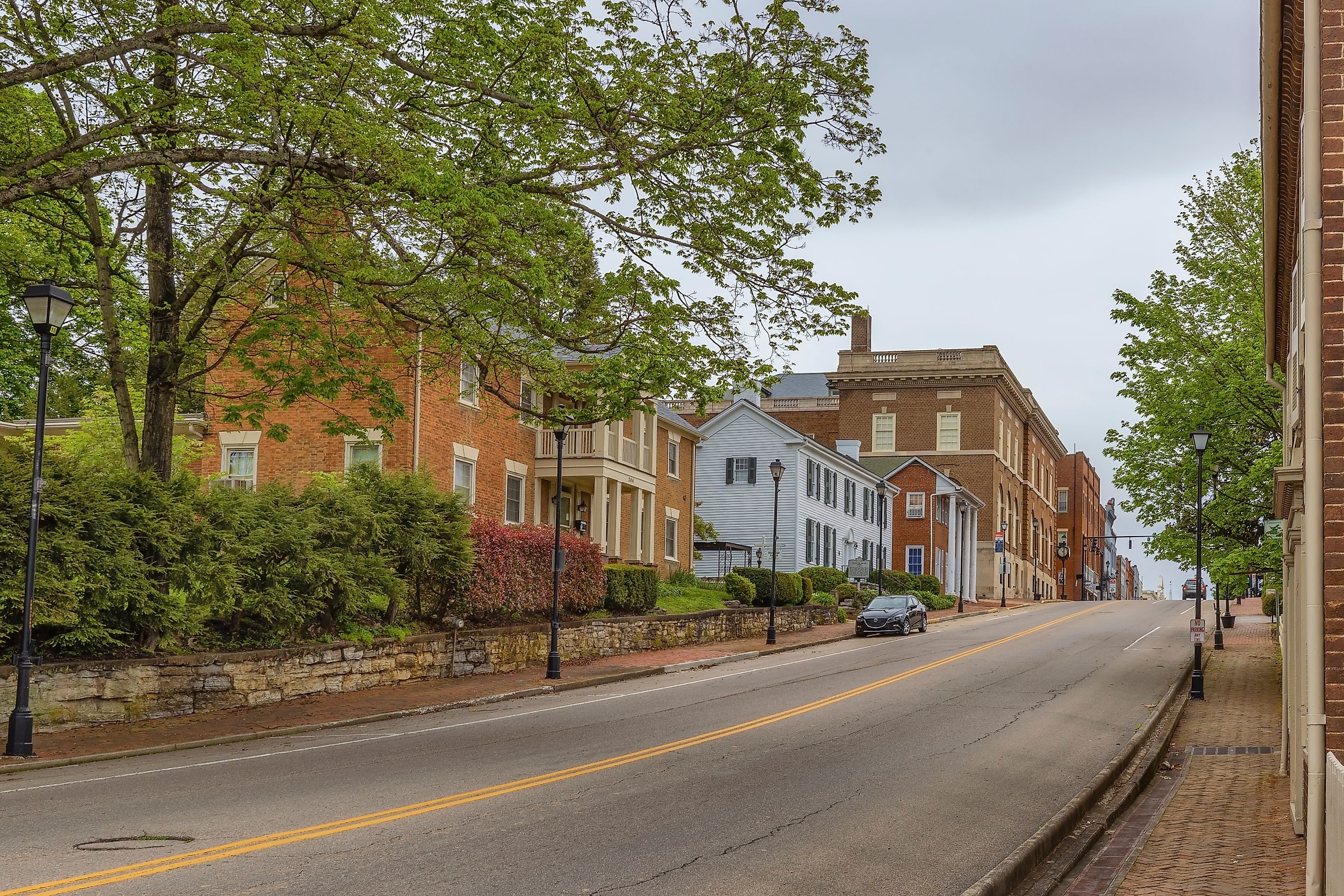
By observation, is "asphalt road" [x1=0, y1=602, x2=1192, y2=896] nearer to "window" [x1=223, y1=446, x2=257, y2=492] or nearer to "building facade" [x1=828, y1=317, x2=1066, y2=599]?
"window" [x1=223, y1=446, x2=257, y2=492]

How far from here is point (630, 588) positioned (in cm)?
3509

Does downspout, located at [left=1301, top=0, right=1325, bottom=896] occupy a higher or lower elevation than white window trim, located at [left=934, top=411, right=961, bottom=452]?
lower

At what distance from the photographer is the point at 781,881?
9.46m

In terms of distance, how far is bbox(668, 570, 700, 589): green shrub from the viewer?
46.1 metres

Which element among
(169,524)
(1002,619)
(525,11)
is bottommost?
(1002,619)

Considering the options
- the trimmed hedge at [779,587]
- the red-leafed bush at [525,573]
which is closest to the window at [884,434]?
the trimmed hedge at [779,587]

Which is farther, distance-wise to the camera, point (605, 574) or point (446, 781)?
point (605, 574)

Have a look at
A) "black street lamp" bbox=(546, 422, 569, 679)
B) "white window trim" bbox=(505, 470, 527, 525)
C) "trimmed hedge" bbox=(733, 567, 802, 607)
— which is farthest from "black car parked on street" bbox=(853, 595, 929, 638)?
"black street lamp" bbox=(546, 422, 569, 679)

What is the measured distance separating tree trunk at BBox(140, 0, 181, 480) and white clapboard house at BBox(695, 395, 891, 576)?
36.8 meters

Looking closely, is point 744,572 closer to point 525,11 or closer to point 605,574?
point 605,574

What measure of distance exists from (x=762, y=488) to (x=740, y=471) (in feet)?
4.61

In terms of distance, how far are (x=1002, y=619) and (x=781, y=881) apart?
153 feet

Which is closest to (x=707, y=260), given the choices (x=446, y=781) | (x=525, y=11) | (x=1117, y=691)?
(x=525, y=11)

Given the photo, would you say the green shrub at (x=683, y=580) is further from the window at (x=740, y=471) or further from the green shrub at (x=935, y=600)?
the green shrub at (x=935, y=600)
